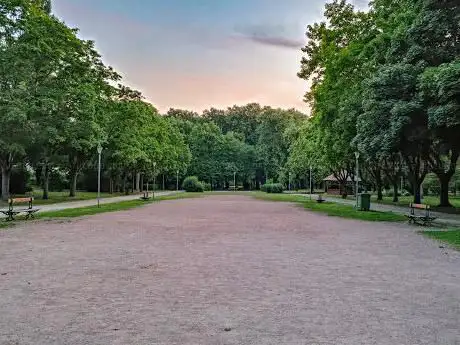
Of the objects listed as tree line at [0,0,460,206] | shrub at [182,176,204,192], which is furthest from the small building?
shrub at [182,176,204,192]

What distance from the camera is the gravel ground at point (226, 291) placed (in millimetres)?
4797

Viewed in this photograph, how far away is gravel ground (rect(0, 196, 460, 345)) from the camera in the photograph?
15.7ft

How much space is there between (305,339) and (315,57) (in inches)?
1208

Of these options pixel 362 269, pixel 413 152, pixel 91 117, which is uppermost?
pixel 91 117

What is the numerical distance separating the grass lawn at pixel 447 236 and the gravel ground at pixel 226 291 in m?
0.81

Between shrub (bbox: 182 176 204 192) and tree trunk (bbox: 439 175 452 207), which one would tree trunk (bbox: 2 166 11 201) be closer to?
tree trunk (bbox: 439 175 452 207)

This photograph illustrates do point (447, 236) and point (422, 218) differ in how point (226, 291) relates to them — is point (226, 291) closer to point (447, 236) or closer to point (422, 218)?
point (447, 236)

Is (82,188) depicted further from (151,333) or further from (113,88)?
(151,333)

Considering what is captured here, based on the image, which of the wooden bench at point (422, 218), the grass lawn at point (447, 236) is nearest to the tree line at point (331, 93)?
the wooden bench at point (422, 218)

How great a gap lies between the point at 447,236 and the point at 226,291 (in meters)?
9.69

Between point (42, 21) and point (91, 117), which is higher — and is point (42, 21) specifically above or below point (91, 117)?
above

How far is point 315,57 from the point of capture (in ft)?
109

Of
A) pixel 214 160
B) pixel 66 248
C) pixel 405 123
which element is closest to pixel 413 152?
pixel 405 123

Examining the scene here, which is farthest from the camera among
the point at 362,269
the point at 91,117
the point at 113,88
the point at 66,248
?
the point at 113,88
